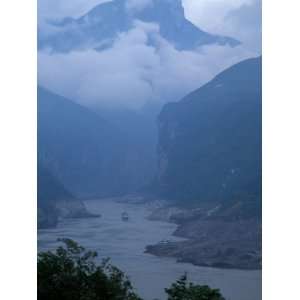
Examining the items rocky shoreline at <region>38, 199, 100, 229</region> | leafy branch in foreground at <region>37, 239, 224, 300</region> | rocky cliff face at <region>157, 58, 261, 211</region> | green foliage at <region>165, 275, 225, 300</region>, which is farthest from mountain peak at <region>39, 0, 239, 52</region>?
green foliage at <region>165, 275, 225, 300</region>

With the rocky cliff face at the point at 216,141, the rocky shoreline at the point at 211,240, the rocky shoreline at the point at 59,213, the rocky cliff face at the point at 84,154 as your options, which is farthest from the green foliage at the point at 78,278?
the rocky cliff face at the point at 216,141

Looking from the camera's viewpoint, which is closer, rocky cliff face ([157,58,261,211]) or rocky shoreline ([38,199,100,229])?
rocky cliff face ([157,58,261,211])

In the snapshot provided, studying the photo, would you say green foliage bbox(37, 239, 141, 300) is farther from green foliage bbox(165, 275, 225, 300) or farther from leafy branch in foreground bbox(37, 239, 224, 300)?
green foliage bbox(165, 275, 225, 300)

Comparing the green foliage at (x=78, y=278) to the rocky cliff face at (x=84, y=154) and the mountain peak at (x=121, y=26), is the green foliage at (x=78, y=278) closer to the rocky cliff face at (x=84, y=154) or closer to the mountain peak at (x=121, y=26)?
the rocky cliff face at (x=84, y=154)

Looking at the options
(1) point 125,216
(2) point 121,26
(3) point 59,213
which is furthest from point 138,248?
(2) point 121,26

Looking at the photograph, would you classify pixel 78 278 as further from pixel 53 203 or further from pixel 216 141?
pixel 216 141

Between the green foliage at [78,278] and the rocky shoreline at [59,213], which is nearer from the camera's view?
the green foliage at [78,278]
